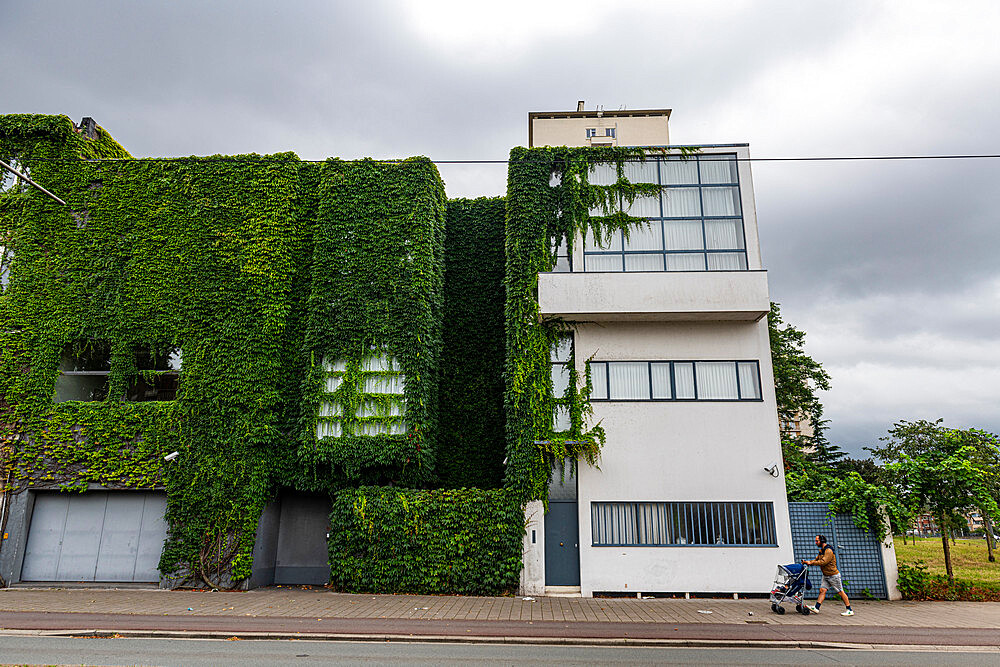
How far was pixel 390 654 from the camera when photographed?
9688mm

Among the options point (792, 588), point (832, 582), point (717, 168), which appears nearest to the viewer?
point (792, 588)

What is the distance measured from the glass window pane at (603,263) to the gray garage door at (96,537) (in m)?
15.2

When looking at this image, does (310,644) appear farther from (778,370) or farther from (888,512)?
(778,370)

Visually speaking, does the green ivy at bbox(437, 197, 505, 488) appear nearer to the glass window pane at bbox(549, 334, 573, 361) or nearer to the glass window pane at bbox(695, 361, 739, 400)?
the glass window pane at bbox(549, 334, 573, 361)

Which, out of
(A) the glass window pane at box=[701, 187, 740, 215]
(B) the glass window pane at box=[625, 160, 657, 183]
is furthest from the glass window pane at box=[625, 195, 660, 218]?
(A) the glass window pane at box=[701, 187, 740, 215]

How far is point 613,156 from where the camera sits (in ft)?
64.1

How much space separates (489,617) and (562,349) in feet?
26.9

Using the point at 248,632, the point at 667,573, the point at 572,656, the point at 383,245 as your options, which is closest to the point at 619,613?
the point at 667,573

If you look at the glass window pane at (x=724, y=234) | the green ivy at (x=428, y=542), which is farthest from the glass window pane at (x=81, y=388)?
the glass window pane at (x=724, y=234)

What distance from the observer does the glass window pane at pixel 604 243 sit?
1889 centimetres

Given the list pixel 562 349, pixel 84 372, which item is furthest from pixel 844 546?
pixel 84 372

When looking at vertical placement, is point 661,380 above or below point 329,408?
above

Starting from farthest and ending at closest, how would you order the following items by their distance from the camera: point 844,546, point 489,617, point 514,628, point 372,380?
point 372,380
point 844,546
point 489,617
point 514,628

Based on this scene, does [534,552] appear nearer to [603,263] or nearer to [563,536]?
[563,536]
